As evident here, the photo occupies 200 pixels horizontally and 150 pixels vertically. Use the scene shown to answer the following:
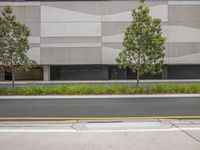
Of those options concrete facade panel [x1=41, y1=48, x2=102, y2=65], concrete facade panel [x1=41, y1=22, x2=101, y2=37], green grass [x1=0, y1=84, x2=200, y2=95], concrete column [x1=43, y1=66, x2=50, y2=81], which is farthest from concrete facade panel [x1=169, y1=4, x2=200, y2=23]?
green grass [x1=0, y1=84, x2=200, y2=95]

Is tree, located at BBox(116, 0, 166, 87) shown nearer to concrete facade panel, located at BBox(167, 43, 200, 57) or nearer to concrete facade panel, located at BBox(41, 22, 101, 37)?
concrete facade panel, located at BBox(41, 22, 101, 37)

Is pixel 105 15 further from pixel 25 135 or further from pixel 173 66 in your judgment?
pixel 25 135

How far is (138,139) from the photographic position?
6.89 m

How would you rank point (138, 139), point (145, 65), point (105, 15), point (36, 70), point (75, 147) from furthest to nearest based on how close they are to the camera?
point (36, 70), point (105, 15), point (145, 65), point (138, 139), point (75, 147)

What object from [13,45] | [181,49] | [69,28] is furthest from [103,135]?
[181,49]

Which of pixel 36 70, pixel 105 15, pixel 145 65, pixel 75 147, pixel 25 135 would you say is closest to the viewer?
pixel 75 147

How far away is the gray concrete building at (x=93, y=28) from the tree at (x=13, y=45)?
66.4 ft

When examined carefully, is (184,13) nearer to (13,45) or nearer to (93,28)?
(93,28)

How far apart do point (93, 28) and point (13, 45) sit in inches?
863

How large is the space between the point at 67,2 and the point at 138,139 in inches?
1409

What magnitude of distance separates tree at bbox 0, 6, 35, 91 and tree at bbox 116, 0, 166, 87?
6.15 m

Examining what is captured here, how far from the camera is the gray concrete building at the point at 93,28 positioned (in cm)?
4003

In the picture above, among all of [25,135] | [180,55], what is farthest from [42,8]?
[25,135]

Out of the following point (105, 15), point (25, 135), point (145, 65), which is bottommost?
point (25, 135)
